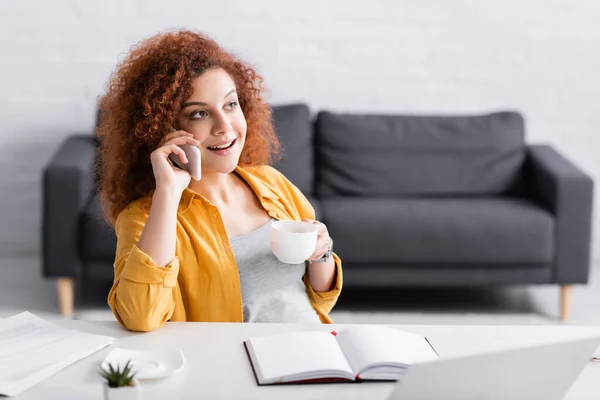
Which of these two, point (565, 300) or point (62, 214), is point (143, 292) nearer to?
point (62, 214)

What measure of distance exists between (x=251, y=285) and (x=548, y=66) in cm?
283

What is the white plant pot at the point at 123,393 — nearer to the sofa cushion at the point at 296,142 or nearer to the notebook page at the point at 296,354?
the notebook page at the point at 296,354

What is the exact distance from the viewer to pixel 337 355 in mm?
1433

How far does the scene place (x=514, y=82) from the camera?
13.8 ft

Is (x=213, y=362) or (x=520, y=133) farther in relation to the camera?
(x=520, y=133)

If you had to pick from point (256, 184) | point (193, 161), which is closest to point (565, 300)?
point (256, 184)

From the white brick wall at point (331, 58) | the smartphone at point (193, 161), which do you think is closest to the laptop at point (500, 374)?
the smartphone at point (193, 161)

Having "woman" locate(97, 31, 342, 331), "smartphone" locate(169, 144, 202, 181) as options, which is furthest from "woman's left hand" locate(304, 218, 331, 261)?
"smartphone" locate(169, 144, 202, 181)

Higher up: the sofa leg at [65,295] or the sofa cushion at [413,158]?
the sofa cushion at [413,158]

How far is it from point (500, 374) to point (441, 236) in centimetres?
221

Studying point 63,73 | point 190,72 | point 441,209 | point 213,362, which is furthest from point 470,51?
point 213,362

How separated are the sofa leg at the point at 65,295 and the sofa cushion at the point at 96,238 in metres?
0.12

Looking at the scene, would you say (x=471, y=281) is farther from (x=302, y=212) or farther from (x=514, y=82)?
(x=302, y=212)

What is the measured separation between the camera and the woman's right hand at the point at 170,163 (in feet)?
5.42
